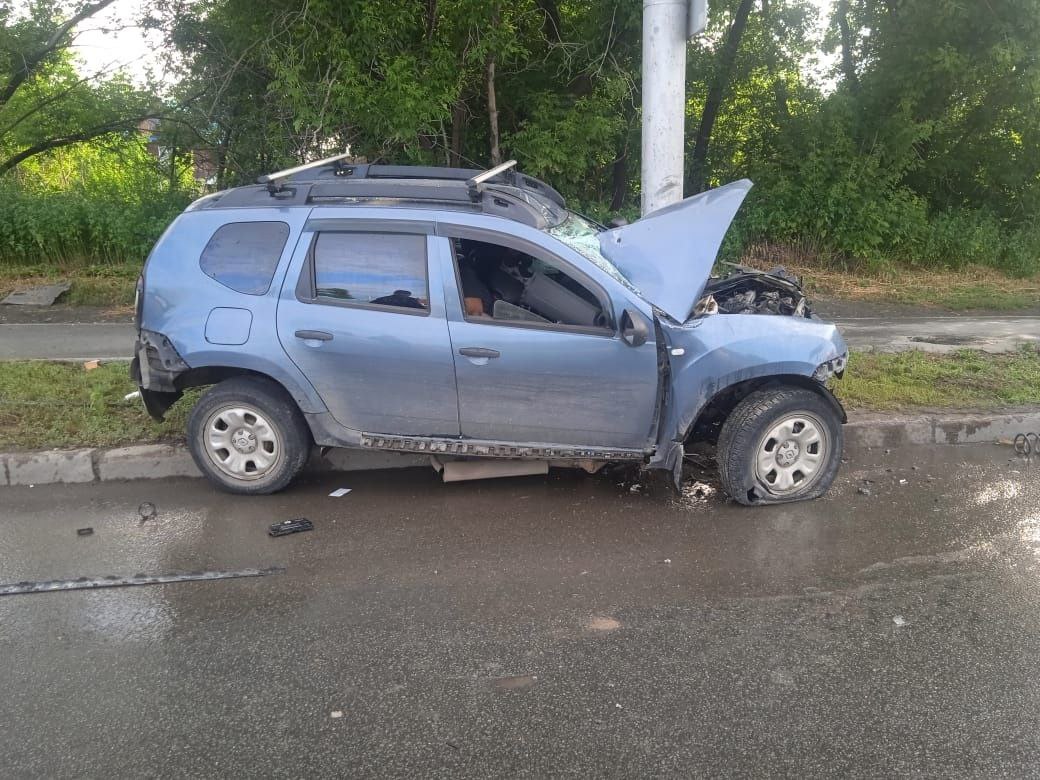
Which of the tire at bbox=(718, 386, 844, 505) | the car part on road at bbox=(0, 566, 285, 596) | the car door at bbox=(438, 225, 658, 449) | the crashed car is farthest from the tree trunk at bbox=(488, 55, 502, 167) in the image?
the car part on road at bbox=(0, 566, 285, 596)

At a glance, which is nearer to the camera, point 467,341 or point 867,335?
point 467,341

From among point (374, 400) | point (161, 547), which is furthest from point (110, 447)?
point (374, 400)

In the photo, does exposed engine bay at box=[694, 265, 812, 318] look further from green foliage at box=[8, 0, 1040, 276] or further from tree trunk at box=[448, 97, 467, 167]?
tree trunk at box=[448, 97, 467, 167]

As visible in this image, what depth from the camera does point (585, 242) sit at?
5.31 meters

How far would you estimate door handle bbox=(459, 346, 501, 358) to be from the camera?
4.90 m

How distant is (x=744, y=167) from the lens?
1585cm

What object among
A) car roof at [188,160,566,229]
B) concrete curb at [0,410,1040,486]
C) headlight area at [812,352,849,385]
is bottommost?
concrete curb at [0,410,1040,486]

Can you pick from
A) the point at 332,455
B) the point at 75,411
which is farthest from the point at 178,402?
the point at 332,455

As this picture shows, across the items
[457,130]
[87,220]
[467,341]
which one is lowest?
[467,341]

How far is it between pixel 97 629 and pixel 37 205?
11.8m

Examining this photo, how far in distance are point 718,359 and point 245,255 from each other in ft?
9.58

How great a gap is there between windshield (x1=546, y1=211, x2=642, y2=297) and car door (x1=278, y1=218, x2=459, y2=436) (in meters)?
0.81

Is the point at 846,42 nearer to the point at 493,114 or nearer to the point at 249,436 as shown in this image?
the point at 493,114

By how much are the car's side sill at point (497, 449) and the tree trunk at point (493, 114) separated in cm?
889
